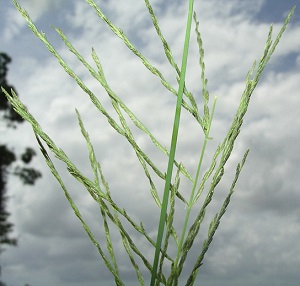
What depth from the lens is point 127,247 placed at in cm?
164

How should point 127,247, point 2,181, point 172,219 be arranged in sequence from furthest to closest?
1. point 2,181
2. point 127,247
3. point 172,219

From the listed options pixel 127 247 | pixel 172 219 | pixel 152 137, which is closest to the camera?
pixel 172 219

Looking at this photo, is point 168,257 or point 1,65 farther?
point 1,65

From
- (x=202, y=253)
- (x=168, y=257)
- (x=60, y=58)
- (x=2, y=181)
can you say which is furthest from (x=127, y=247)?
(x=2, y=181)

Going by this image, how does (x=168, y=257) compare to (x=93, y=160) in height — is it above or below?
below

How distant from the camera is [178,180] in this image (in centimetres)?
161

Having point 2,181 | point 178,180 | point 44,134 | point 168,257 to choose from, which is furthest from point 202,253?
point 2,181

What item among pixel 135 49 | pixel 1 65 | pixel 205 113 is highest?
pixel 1 65

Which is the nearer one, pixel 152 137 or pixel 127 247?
pixel 127 247

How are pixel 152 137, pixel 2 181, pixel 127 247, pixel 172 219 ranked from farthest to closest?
1. pixel 2 181
2. pixel 152 137
3. pixel 127 247
4. pixel 172 219

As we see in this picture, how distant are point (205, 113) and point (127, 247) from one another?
53 cm

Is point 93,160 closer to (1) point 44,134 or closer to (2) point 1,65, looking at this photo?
(1) point 44,134

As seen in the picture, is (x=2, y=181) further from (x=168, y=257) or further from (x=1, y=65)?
(x=168, y=257)

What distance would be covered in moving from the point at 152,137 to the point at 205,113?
0.20 meters
